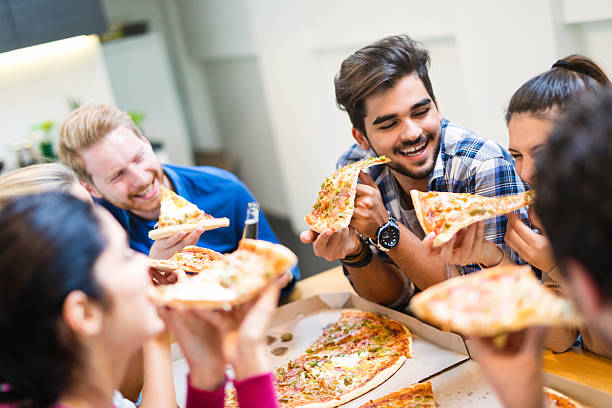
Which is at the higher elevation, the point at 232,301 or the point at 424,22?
the point at 424,22

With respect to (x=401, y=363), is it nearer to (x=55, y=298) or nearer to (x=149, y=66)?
(x=55, y=298)

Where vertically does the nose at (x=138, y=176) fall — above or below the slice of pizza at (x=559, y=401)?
above

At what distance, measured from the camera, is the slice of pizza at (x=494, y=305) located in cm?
123

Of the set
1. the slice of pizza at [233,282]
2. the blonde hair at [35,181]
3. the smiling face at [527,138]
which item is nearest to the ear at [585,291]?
the slice of pizza at [233,282]

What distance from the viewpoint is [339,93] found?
271 cm

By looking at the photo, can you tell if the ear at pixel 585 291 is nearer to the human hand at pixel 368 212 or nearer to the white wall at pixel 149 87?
the human hand at pixel 368 212

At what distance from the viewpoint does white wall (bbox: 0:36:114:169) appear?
585 centimetres

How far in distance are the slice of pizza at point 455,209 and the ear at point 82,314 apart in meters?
0.98

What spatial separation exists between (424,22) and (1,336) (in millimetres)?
3834

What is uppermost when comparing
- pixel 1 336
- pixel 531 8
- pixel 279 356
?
pixel 531 8

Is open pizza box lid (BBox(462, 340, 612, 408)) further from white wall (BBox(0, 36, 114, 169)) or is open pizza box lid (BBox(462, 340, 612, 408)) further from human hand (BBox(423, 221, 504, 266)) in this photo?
white wall (BBox(0, 36, 114, 169))

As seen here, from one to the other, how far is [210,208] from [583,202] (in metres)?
2.47

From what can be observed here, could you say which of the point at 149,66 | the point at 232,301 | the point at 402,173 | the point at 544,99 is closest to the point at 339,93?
the point at 402,173

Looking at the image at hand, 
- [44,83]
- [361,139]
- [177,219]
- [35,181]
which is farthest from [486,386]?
[44,83]
